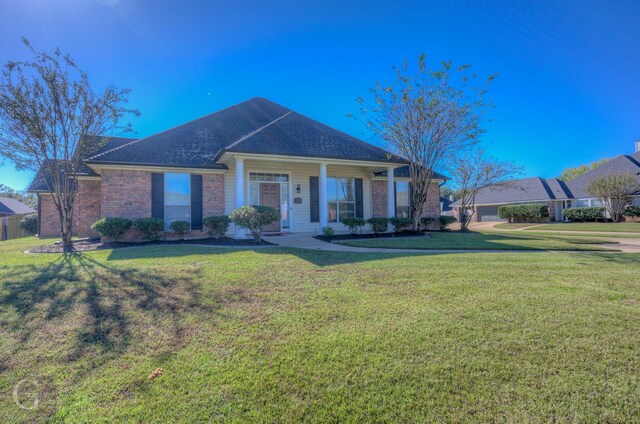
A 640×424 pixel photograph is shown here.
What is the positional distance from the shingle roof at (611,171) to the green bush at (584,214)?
7.05ft

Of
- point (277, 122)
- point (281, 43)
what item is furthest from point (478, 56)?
point (277, 122)

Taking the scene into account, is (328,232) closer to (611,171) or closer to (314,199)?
(314,199)

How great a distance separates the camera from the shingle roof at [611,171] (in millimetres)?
26719

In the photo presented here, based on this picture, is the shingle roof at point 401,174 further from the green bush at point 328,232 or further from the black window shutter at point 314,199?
the green bush at point 328,232

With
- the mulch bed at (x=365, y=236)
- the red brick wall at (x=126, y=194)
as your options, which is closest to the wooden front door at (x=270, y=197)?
the mulch bed at (x=365, y=236)

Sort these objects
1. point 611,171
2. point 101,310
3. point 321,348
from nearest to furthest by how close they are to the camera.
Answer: point 321,348
point 101,310
point 611,171

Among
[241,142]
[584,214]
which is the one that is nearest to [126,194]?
[241,142]

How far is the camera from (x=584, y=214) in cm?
2645

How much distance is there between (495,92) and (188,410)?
48.5 feet

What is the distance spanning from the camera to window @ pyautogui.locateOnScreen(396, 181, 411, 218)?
15.5 meters

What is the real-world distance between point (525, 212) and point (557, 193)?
531 centimetres

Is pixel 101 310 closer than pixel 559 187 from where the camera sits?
Yes

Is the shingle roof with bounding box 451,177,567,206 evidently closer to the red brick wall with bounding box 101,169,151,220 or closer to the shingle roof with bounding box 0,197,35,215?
the red brick wall with bounding box 101,169,151,220

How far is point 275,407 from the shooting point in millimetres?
2047
